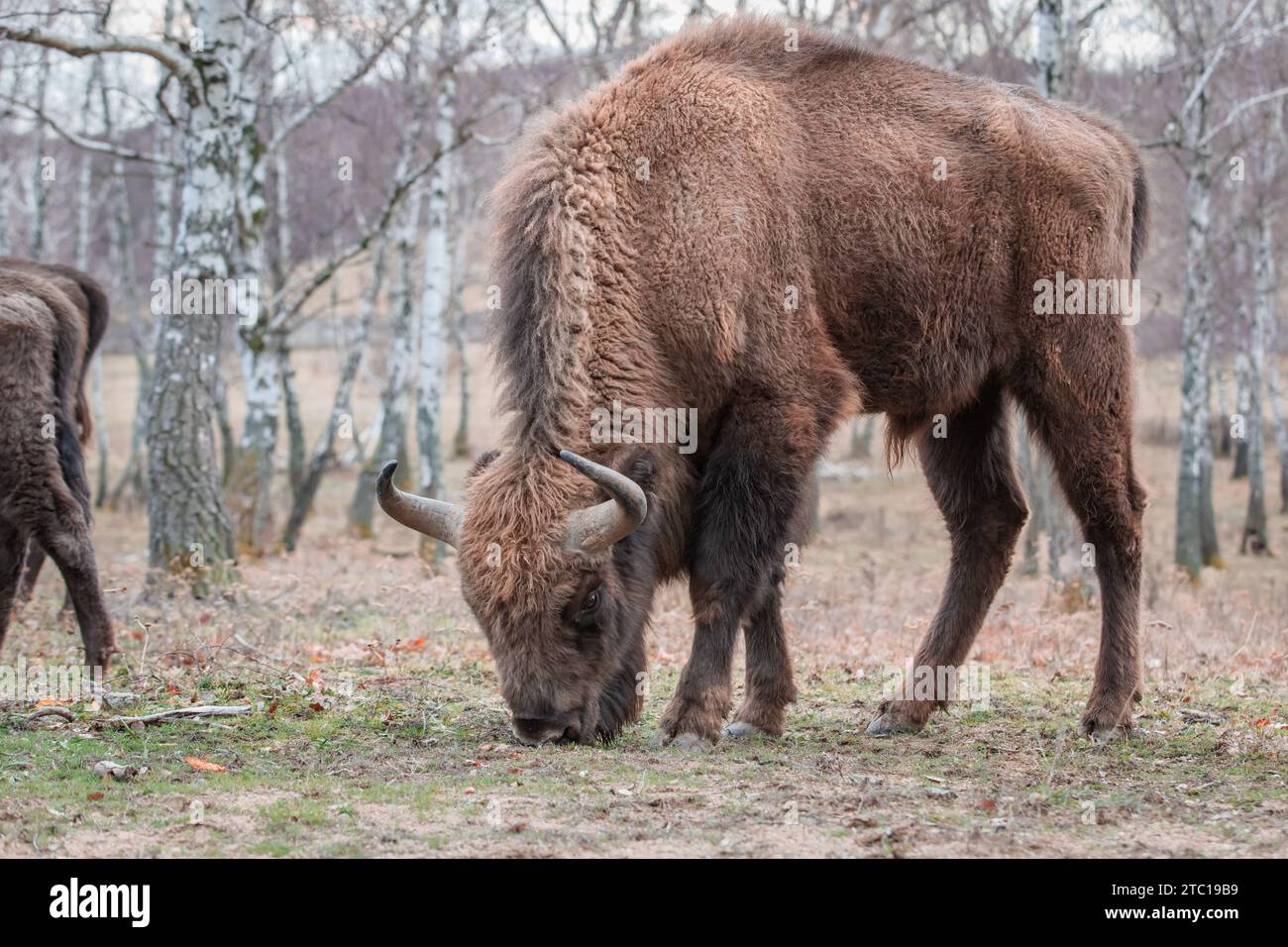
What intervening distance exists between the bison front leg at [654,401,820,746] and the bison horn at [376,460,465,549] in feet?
3.85

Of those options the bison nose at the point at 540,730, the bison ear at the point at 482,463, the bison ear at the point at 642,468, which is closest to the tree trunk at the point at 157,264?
the bison ear at the point at 482,463

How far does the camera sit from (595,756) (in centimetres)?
566

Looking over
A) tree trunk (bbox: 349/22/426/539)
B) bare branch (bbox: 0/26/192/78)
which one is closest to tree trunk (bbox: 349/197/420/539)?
tree trunk (bbox: 349/22/426/539)

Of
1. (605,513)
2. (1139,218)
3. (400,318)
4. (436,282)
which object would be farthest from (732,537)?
(400,318)

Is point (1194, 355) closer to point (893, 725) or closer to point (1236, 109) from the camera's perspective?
point (1236, 109)

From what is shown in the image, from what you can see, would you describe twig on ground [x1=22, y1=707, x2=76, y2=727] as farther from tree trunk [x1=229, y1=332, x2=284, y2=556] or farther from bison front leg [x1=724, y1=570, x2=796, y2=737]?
tree trunk [x1=229, y1=332, x2=284, y2=556]

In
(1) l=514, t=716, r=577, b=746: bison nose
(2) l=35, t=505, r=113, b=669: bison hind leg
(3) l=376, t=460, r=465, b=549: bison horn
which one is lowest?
(1) l=514, t=716, r=577, b=746: bison nose

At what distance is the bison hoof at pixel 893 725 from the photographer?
6.77 meters

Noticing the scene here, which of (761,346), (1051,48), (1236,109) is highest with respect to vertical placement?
→ (1236,109)

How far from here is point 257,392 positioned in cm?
1546

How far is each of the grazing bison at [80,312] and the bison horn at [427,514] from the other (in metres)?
4.67

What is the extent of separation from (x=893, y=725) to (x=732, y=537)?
4.86 feet

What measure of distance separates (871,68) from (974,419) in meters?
2.04

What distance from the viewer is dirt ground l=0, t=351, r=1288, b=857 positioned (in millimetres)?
4453
